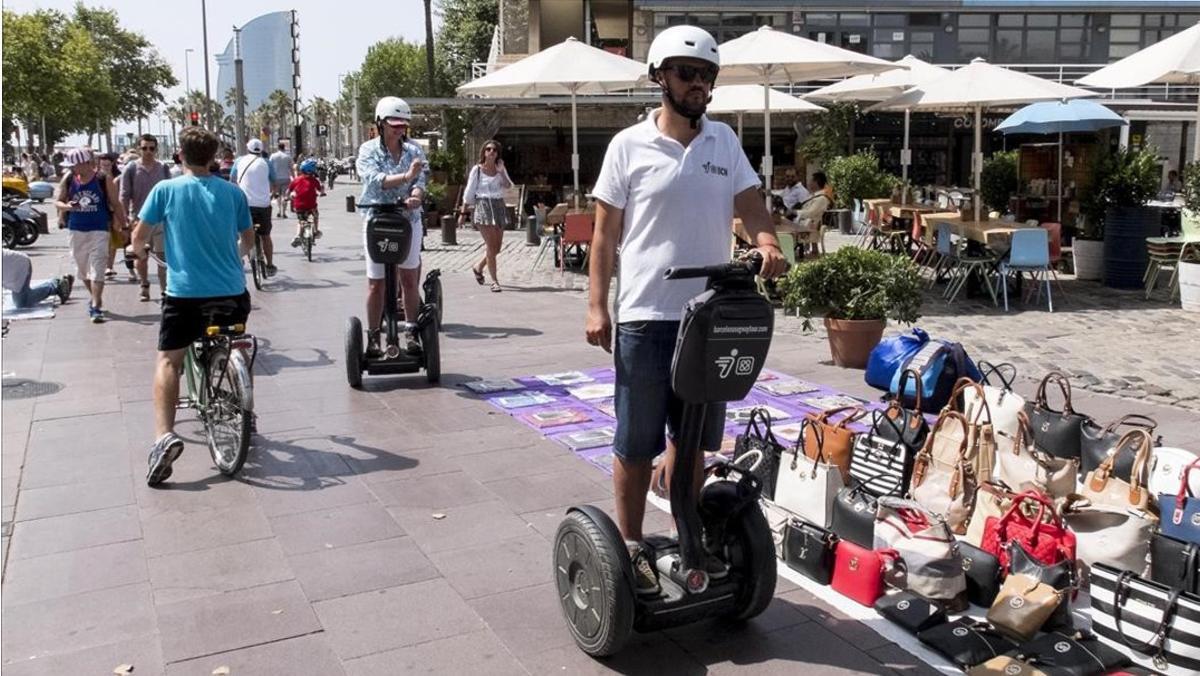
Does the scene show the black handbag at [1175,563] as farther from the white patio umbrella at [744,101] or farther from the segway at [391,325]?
the white patio umbrella at [744,101]

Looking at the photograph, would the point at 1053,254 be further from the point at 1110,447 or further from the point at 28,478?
the point at 28,478

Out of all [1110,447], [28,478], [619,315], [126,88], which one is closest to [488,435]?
[28,478]

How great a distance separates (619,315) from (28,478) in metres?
3.67

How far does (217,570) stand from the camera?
429 cm

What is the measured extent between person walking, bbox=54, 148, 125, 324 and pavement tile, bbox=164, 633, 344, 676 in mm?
7830

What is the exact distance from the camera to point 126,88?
81688mm

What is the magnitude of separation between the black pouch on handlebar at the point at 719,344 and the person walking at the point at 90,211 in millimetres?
8862

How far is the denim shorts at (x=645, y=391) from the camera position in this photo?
3.52 m

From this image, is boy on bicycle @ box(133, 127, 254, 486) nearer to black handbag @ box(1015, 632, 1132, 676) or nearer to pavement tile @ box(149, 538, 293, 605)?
pavement tile @ box(149, 538, 293, 605)

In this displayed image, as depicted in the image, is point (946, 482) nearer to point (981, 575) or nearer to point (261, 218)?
point (981, 575)

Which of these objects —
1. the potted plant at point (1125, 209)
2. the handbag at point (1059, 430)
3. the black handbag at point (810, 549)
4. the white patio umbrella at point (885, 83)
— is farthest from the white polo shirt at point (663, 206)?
the white patio umbrella at point (885, 83)

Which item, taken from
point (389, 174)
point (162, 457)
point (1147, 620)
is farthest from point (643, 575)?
point (389, 174)

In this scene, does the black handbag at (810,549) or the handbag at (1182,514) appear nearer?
the handbag at (1182,514)

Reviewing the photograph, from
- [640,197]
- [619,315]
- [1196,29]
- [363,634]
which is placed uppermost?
[1196,29]
